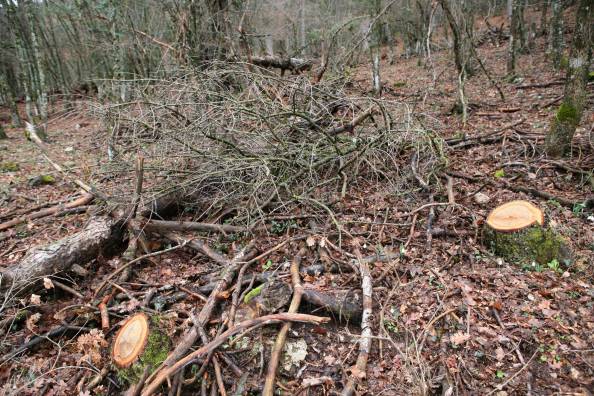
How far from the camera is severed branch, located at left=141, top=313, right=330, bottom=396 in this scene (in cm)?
252

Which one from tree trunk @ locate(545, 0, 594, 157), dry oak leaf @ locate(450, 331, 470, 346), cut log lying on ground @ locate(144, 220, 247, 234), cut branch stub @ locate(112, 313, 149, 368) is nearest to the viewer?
cut branch stub @ locate(112, 313, 149, 368)

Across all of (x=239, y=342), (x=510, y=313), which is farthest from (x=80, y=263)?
(x=510, y=313)

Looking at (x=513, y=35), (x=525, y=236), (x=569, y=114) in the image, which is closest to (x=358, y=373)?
(x=525, y=236)

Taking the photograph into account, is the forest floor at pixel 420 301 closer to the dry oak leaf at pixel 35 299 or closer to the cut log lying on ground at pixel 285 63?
the dry oak leaf at pixel 35 299

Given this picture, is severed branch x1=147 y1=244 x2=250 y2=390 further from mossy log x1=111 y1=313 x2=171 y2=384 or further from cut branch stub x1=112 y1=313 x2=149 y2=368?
cut branch stub x1=112 y1=313 x2=149 y2=368

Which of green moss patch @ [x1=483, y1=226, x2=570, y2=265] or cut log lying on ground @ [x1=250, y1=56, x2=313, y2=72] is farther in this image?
cut log lying on ground @ [x1=250, y1=56, x2=313, y2=72]

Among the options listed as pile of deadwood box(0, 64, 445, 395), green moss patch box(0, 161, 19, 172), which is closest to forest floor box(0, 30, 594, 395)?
pile of deadwood box(0, 64, 445, 395)

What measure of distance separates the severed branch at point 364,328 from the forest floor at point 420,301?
89mm

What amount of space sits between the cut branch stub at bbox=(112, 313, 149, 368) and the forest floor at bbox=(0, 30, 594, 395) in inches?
Result: 14.3

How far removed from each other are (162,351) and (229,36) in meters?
5.57

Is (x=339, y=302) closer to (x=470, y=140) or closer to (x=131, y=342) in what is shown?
(x=131, y=342)

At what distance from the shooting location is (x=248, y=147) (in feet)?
16.8

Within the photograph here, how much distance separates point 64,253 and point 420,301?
3775 mm

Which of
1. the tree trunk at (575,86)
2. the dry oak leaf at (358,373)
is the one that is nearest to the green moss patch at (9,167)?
the dry oak leaf at (358,373)
